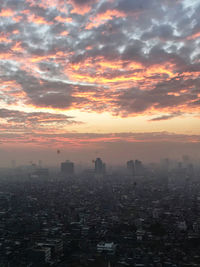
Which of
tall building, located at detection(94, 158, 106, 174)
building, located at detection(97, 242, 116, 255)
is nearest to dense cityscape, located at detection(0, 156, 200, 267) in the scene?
building, located at detection(97, 242, 116, 255)

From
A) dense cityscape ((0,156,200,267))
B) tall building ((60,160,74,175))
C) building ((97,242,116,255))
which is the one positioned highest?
building ((97,242,116,255))

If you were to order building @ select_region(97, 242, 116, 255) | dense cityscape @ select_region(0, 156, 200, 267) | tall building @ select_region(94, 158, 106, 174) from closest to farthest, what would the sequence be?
dense cityscape @ select_region(0, 156, 200, 267), building @ select_region(97, 242, 116, 255), tall building @ select_region(94, 158, 106, 174)

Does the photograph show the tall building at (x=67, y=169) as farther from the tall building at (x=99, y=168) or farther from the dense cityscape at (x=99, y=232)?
the dense cityscape at (x=99, y=232)

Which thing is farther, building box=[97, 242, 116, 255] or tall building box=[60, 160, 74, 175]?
tall building box=[60, 160, 74, 175]

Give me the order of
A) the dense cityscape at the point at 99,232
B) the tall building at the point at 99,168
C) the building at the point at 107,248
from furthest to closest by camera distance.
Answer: the tall building at the point at 99,168, the building at the point at 107,248, the dense cityscape at the point at 99,232

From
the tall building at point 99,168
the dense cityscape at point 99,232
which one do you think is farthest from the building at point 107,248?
the tall building at point 99,168

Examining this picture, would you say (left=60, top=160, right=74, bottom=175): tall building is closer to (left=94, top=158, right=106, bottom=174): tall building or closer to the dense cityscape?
(left=94, top=158, right=106, bottom=174): tall building

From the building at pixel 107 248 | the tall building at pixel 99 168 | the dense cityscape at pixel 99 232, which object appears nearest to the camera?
the dense cityscape at pixel 99 232

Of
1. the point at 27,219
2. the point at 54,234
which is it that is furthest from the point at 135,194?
the point at 54,234

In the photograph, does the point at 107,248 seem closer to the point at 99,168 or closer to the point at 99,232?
the point at 99,232

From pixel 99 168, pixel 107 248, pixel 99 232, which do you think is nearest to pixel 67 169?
pixel 99 168

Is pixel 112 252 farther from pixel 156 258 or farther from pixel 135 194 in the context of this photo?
pixel 135 194
